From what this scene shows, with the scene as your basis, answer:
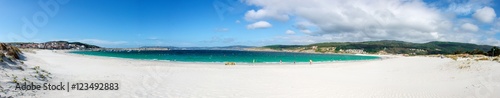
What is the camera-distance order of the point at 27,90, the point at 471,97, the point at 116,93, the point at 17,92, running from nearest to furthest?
the point at 17,92, the point at 27,90, the point at 116,93, the point at 471,97

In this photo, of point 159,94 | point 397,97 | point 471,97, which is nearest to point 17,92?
point 159,94

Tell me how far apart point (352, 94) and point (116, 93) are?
376 inches

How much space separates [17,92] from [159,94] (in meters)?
4.23

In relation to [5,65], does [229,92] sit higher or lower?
lower

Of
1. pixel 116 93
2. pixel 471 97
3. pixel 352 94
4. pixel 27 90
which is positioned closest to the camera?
pixel 27 90

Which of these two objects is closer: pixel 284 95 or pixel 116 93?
pixel 116 93

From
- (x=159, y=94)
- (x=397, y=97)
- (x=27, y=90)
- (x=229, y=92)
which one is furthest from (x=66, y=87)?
(x=397, y=97)

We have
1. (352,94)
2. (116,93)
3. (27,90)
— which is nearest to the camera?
(27,90)

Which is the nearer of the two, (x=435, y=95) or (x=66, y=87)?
(x=66, y=87)

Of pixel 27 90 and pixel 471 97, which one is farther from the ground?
pixel 27 90

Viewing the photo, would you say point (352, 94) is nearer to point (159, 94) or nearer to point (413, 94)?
point (413, 94)

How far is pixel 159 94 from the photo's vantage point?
34.4ft

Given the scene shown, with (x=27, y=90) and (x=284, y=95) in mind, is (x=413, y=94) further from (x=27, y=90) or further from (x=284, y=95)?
(x=27, y=90)

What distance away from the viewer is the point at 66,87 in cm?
1054
